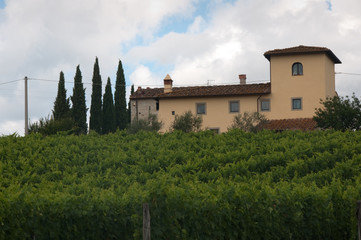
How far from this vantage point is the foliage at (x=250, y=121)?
44.3 metres

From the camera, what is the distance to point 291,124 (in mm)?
46219

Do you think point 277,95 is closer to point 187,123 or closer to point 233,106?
point 233,106

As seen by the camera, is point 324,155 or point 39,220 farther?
point 324,155

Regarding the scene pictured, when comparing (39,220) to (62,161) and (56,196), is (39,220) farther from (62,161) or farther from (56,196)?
(62,161)

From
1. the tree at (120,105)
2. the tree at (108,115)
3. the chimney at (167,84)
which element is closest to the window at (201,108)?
the chimney at (167,84)

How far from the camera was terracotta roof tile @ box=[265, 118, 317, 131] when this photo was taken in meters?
45.1

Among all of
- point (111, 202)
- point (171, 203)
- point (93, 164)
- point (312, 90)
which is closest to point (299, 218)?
point (171, 203)

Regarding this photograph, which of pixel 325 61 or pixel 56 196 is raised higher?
pixel 325 61

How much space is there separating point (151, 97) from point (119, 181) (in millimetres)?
51188

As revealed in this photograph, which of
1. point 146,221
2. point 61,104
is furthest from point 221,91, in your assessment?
point 146,221

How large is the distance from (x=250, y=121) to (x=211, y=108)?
6.50 m

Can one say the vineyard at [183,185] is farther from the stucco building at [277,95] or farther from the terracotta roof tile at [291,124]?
the stucco building at [277,95]

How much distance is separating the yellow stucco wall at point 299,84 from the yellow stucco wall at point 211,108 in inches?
93.6

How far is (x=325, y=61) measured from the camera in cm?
Answer: 4856
